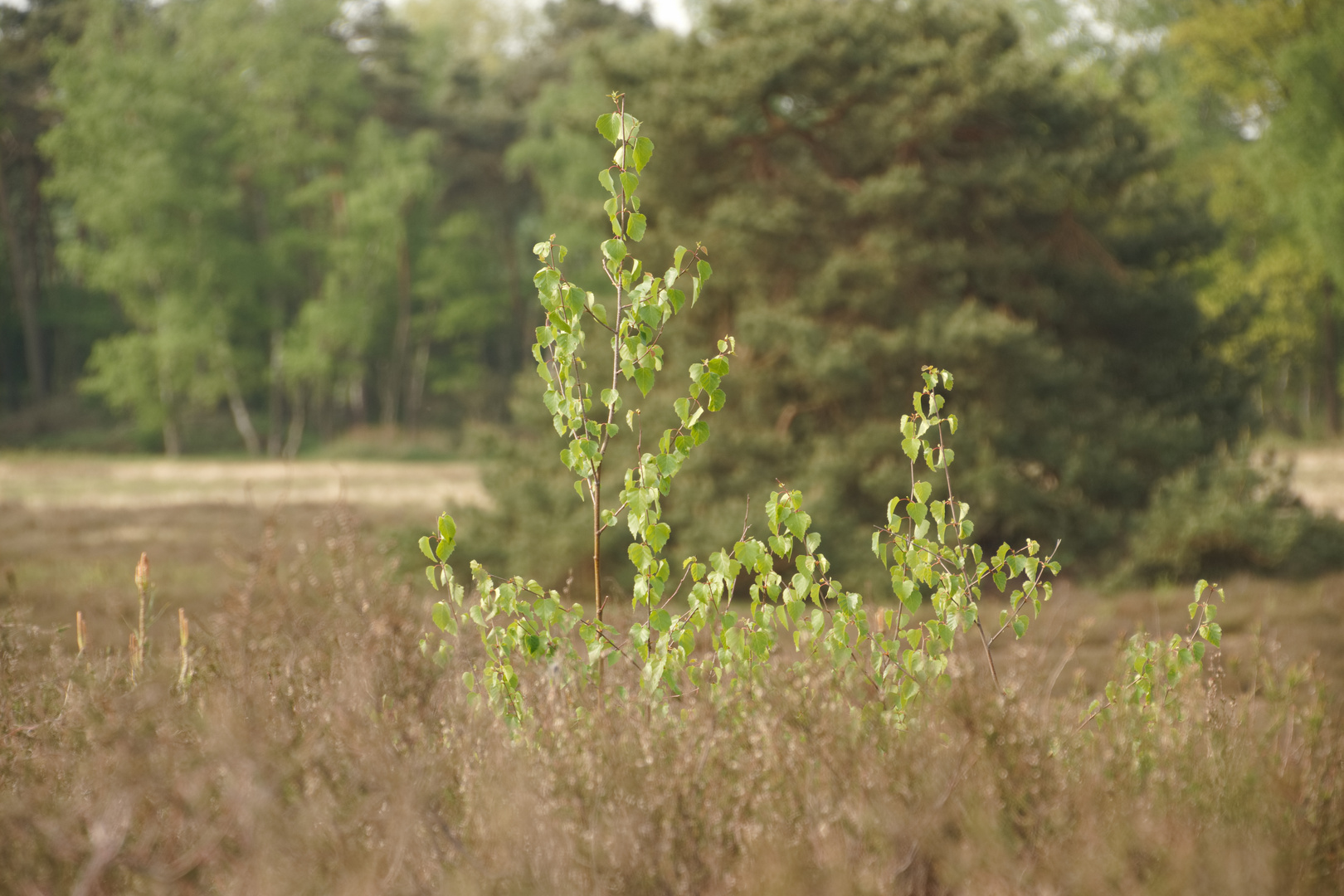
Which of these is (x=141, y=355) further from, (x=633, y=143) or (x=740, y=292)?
(x=633, y=143)

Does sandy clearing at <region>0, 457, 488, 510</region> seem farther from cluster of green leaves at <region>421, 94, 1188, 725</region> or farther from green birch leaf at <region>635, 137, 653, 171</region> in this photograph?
green birch leaf at <region>635, 137, 653, 171</region>

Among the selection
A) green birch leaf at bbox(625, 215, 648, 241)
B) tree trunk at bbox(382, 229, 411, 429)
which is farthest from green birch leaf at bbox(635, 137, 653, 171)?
tree trunk at bbox(382, 229, 411, 429)

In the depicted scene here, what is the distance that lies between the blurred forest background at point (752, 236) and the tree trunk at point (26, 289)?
9.1 inches

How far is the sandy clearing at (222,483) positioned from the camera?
1906 centimetres

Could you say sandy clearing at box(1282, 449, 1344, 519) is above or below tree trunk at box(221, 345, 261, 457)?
below

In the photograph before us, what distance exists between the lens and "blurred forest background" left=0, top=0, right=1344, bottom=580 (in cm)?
1121

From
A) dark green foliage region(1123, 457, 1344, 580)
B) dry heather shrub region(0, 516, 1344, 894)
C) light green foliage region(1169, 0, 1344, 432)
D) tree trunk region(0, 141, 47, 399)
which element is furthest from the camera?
tree trunk region(0, 141, 47, 399)

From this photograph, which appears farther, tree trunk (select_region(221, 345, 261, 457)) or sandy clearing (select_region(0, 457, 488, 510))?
tree trunk (select_region(221, 345, 261, 457))

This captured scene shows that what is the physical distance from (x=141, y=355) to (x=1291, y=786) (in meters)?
36.5

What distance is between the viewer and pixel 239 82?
122ft

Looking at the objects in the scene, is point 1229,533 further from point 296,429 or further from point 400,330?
point 400,330

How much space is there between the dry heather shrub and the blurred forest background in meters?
7.23

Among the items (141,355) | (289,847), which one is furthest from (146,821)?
(141,355)

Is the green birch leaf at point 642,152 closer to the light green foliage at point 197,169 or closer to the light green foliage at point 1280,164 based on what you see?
the light green foliage at point 1280,164
